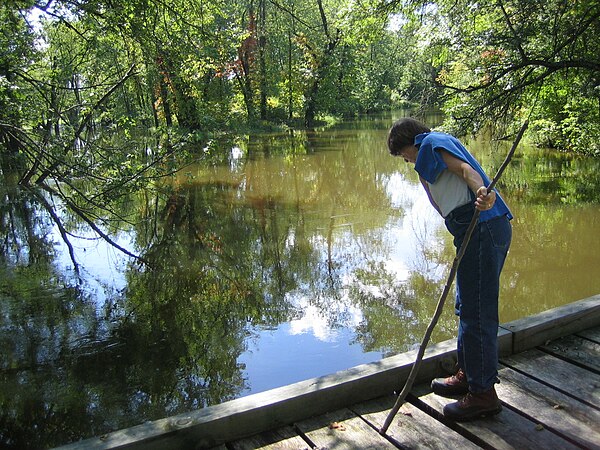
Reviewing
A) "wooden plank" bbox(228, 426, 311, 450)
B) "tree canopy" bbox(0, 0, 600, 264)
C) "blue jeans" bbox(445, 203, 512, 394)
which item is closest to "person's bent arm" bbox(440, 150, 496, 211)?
"blue jeans" bbox(445, 203, 512, 394)

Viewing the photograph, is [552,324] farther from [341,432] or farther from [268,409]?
[268,409]

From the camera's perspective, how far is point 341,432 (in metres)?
2.78

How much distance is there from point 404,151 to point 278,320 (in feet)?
12.6

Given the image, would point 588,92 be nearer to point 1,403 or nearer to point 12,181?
point 1,403

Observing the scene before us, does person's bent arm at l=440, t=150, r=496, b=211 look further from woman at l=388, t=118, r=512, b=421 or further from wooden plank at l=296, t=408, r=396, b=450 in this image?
Answer: wooden plank at l=296, t=408, r=396, b=450

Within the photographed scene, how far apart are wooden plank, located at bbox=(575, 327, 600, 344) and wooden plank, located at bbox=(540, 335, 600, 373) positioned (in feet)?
0.14

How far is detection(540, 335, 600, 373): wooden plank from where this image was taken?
338 centimetres

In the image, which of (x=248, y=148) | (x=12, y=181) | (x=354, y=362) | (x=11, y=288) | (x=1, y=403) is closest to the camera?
(x=1, y=403)

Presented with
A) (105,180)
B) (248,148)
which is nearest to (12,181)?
(248,148)

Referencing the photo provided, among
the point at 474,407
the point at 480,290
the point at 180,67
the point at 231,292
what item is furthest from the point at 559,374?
the point at 180,67

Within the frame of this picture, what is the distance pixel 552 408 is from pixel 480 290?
0.75 metres

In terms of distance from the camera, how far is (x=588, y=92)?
10016 mm

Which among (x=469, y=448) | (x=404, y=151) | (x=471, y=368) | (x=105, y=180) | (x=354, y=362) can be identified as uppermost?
(x=404, y=151)

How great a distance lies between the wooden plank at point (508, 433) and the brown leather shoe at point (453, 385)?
0.53 ft
